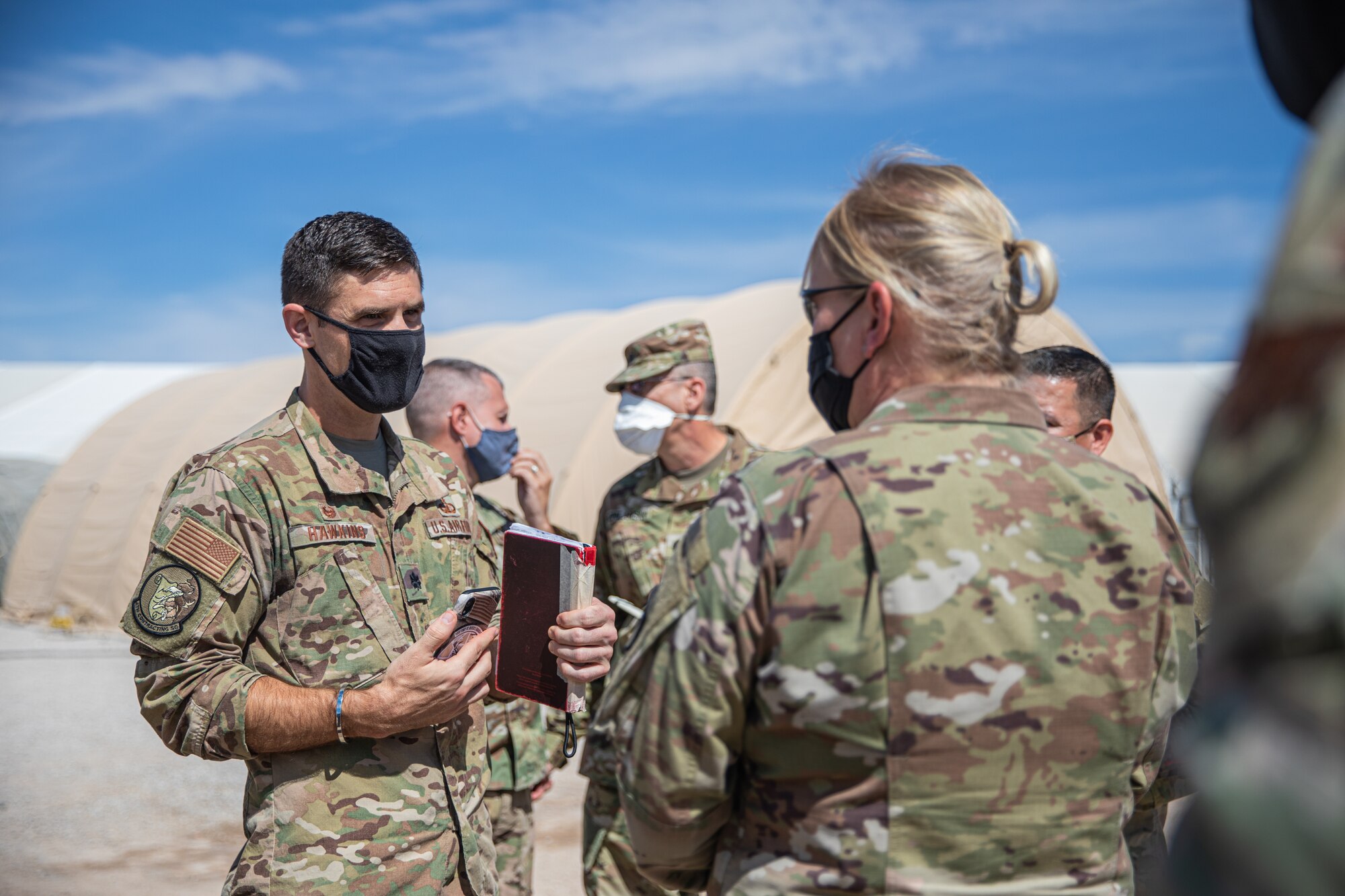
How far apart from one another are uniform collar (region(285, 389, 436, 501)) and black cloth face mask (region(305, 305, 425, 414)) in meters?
0.12

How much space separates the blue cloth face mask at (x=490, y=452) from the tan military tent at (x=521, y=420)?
5.19 metres

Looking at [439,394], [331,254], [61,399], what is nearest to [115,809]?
[439,394]

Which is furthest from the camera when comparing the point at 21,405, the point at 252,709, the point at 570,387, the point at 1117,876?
the point at 21,405

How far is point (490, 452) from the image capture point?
15.6 feet

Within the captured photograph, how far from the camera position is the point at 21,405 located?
83.7 ft

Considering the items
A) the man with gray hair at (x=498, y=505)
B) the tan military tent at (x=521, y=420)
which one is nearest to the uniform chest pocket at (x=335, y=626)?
the man with gray hair at (x=498, y=505)

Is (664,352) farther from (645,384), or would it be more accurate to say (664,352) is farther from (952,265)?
(952,265)

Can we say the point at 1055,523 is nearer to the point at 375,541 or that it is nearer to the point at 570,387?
the point at 375,541

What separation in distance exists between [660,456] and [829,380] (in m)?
3.14

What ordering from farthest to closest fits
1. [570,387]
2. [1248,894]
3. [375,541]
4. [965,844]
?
1. [570,387]
2. [375,541]
3. [965,844]
4. [1248,894]

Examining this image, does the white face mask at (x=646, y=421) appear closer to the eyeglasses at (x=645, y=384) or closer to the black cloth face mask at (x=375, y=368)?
the eyeglasses at (x=645, y=384)

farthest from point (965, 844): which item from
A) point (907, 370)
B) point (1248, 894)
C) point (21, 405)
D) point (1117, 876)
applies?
point (21, 405)

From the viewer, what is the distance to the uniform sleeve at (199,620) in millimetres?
2262

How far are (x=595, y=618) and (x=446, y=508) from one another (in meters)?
0.67
